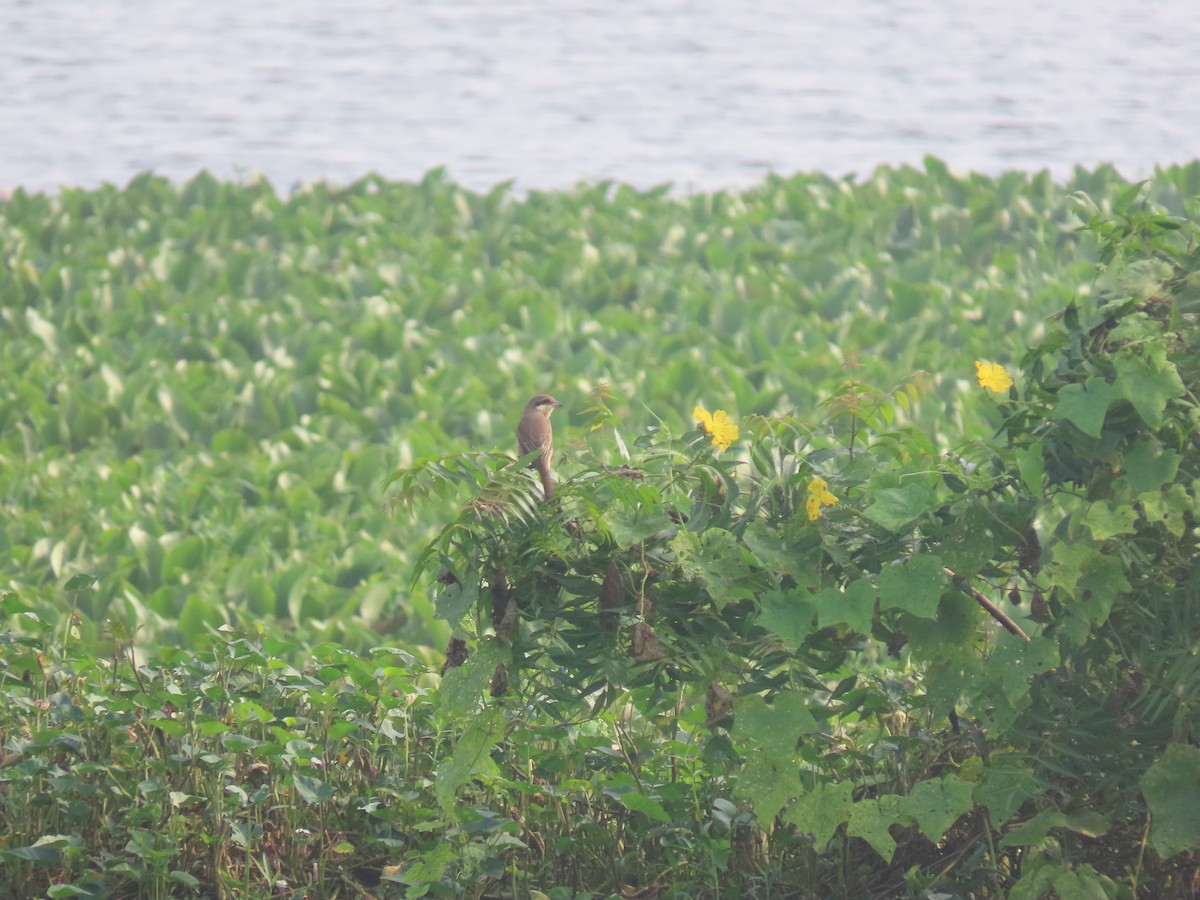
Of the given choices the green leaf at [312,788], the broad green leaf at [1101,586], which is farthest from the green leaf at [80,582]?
the broad green leaf at [1101,586]

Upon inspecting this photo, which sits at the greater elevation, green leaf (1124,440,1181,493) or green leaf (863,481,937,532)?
green leaf (1124,440,1181,493)

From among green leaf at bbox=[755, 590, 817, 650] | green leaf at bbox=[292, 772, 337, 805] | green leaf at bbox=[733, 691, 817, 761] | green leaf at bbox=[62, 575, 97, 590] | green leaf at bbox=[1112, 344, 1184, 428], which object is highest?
green leaf at bbox=[1112, 344, 1184, 428]

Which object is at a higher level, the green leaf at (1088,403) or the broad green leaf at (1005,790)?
the green leaf at (1088,403)

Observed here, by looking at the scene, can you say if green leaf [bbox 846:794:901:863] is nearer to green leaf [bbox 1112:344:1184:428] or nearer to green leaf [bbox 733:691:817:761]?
green leaf [bbox 733:691:817:761]

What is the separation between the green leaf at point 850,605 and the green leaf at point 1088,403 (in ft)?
1.30

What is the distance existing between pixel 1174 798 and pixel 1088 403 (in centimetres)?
63

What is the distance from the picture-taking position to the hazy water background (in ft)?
50.5

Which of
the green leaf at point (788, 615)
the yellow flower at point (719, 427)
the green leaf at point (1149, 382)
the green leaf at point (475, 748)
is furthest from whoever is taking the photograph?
the green leaf at point (475, 748)

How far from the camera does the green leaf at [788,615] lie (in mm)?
2283

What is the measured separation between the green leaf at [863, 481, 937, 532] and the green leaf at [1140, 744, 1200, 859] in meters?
0.54

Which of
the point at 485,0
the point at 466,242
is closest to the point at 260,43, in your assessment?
the point at 485,0

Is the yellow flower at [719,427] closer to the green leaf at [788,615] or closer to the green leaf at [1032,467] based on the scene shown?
the green leaf at [788,615]

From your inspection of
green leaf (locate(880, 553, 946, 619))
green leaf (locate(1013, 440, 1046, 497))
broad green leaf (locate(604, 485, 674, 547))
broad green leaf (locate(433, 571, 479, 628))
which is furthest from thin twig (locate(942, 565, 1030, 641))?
broad green leaf (locate(433, 571, 479, 628))

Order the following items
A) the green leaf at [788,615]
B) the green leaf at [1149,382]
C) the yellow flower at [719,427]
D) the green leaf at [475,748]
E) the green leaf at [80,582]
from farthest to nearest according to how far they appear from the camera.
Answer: the green leaf at [80,582] < the green leaf at [475,748] < the yellow flower at [719,427] < the green leaf at [788,615] < the green leaf at [1149,382]
